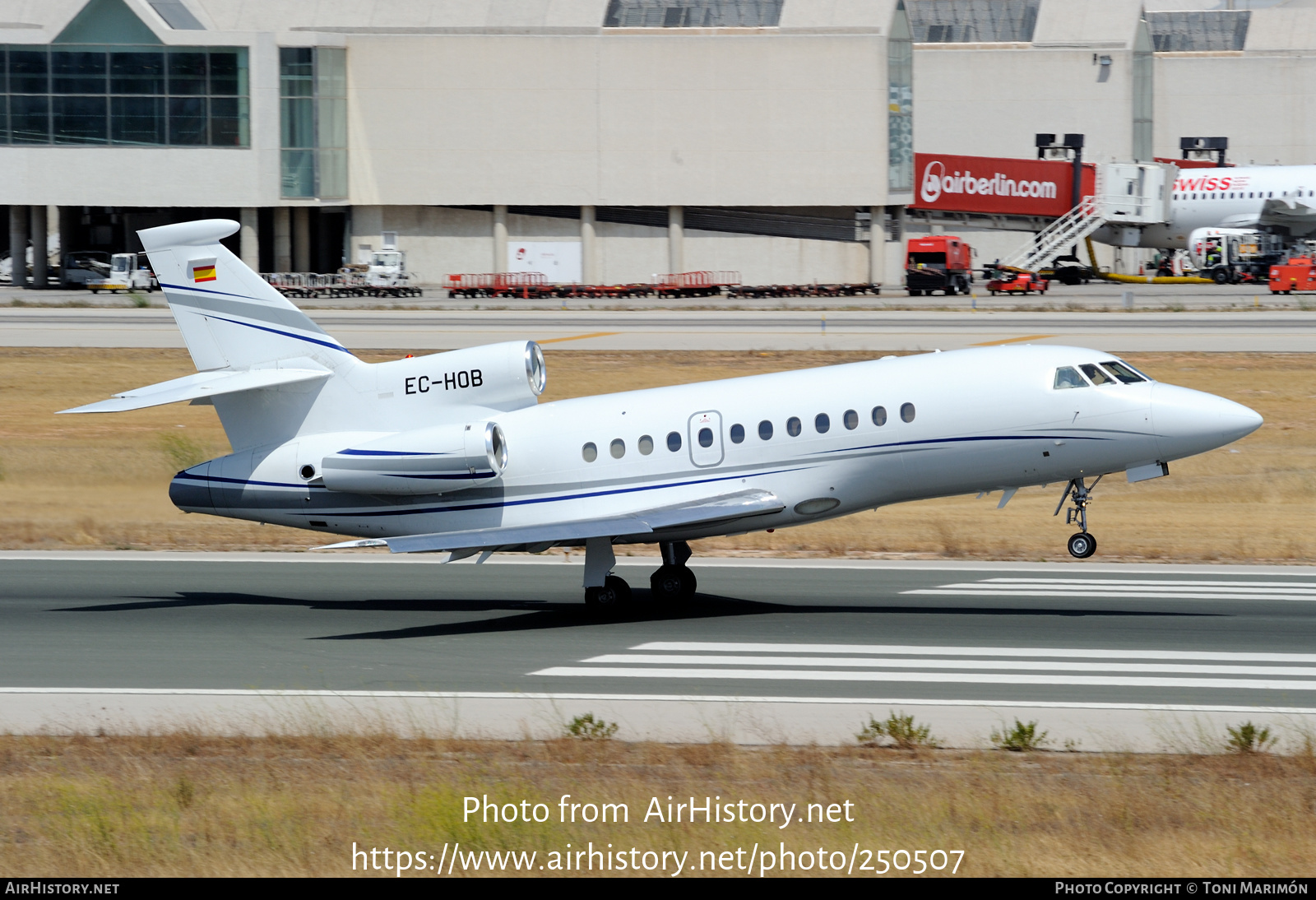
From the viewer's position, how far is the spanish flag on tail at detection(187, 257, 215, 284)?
75.0 feet

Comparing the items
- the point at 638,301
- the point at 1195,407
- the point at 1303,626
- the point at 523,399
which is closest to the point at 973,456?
the point at 1195,407

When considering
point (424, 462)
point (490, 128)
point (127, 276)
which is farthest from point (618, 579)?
point (127, 276)

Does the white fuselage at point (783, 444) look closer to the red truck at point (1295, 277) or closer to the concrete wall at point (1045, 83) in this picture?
the red truck at point (1295, 277)

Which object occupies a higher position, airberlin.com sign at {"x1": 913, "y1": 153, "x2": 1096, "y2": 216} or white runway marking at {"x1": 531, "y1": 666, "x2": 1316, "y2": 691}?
airberlin.com sign at {"x1": 913, "y1": 153, "x2": 1096, "y2": 216}

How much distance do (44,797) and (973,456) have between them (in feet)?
45.4

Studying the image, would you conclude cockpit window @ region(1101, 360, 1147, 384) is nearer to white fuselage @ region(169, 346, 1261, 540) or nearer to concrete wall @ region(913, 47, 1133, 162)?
white fuselage @ region(169, 346, 1261, 540)

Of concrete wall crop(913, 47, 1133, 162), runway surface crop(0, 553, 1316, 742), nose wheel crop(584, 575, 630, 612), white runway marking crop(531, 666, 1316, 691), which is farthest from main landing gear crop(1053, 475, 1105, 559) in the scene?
concrete wall crop(913, 47, 1133, 162)

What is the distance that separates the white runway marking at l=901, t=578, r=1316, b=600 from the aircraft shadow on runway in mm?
1223

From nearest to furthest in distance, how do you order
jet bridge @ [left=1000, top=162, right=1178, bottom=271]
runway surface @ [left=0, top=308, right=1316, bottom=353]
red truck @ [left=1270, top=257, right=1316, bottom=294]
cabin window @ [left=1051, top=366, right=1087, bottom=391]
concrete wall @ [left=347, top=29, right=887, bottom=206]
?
cabin window @ [left=1051, top=366, right=1087, bottom=391] < runway surface @ [left=0, top=308, right=1316, bottom=353] < red truck @ [left=1270, top=257, right=1316, bottom=294] < jet bridge @ [left=1000, top=162, right=1178, bottom=271] < concrete wall @ [left=347, top=29, right=887, bottom=206]

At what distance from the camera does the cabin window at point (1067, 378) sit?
→ 21.5 meters

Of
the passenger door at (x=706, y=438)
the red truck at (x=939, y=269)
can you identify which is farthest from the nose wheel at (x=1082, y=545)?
the red truck at (x=939, y=269)

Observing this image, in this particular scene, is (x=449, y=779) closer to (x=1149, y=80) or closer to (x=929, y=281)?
(x=929, y=281)

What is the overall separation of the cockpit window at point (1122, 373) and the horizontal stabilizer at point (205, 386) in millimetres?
12103

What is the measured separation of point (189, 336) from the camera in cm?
2297
